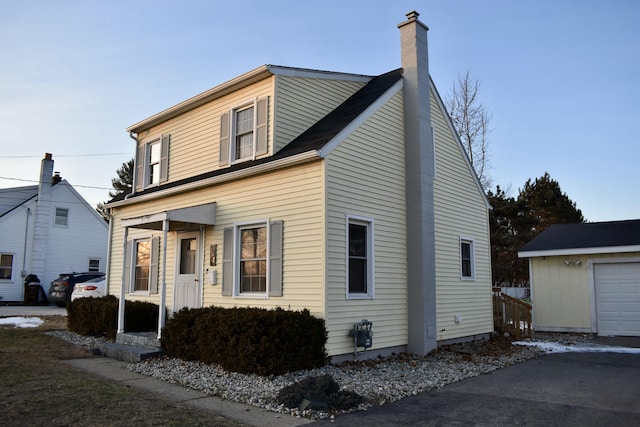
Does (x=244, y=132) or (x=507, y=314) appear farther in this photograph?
(x=507, y=314)

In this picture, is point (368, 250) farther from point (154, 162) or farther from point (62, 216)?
point (62, 216)

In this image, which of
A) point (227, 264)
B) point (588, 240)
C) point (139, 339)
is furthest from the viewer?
point (588, 240)

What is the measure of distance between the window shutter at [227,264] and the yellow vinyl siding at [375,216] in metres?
2.62

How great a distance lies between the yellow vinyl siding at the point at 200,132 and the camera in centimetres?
1162

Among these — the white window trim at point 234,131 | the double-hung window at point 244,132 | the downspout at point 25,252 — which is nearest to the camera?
the double-hung window at point 244,132

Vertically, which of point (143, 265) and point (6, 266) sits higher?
point (6, 266)

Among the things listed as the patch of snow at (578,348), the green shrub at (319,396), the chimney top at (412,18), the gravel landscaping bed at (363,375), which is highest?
the chimney top at (412,18)

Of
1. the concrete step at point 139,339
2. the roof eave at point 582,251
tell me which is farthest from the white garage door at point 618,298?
the concrete step at point 139,339

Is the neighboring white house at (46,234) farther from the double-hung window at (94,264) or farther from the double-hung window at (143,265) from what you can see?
the double-hung window at (143,265)

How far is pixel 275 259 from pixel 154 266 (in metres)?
4.73

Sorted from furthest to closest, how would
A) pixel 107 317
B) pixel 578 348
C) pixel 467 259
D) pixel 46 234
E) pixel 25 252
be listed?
pixel 46 234 < pixel 25 252 < pixel 467 259 < pixel 578 348 < pixel 107 317

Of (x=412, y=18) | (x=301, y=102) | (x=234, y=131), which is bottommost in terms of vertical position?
(x=234, y=131)

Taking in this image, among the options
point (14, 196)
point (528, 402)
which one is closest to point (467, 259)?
point (528, 402)

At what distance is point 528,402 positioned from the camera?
680cm
